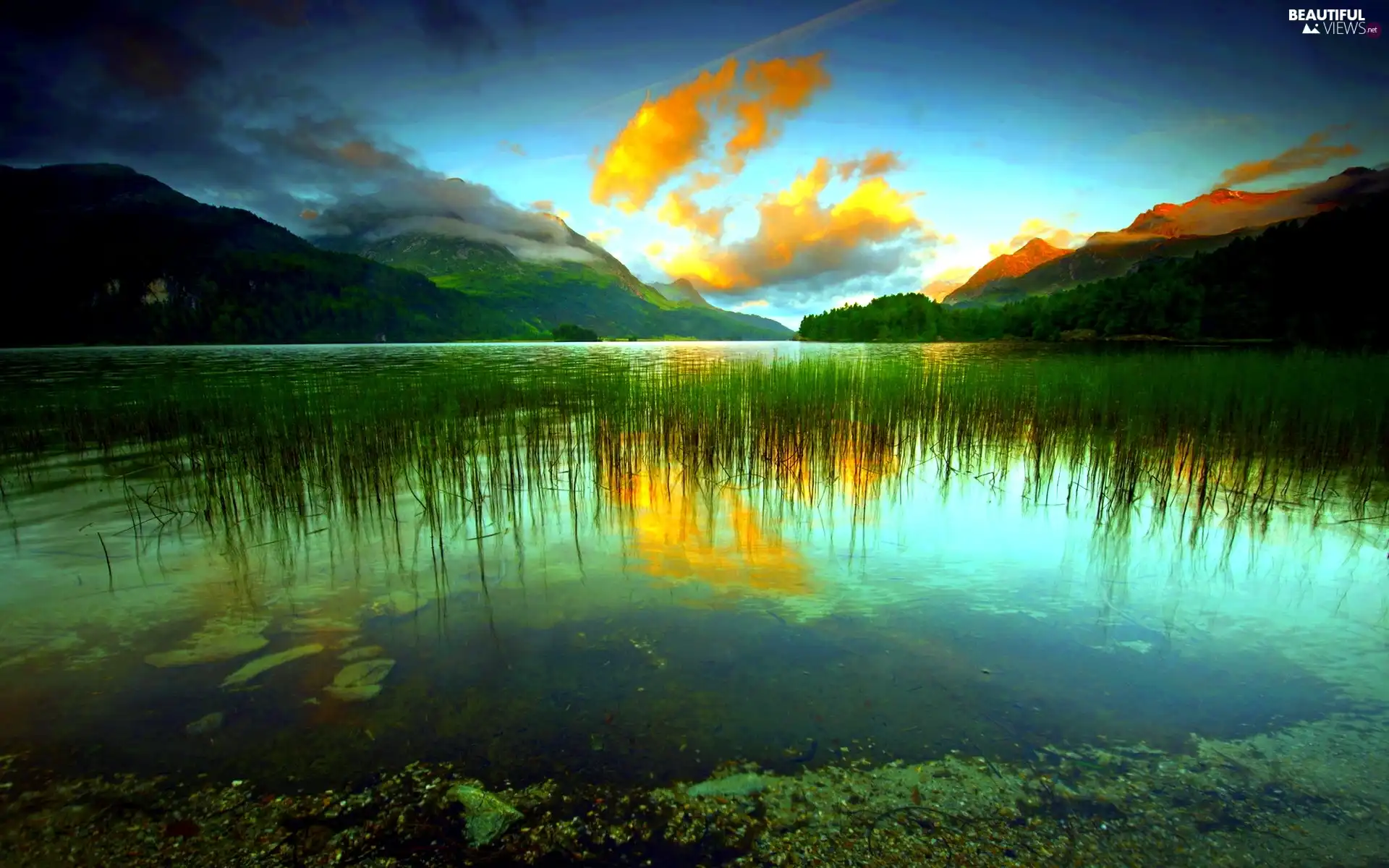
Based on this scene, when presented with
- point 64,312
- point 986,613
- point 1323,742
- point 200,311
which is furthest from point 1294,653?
point 64,312

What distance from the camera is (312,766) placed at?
2691 millimetres

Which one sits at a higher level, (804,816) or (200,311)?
(200,311)

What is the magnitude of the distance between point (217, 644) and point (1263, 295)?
82338 mm

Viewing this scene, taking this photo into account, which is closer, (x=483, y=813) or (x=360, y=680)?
(x=483, y=813)

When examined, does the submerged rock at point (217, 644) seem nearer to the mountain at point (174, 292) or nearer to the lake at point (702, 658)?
the lake at point (702, 658)

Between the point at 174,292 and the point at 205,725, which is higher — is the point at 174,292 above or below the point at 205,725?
above

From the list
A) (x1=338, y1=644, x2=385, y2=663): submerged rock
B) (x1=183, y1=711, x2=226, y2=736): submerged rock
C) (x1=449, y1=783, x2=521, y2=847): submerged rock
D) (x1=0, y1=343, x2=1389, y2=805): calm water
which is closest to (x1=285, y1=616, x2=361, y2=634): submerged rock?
(x1=0, y1=343, x2=1389, y2=805): calm water

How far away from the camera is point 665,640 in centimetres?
398

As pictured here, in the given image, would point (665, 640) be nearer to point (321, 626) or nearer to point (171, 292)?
point (321, 626)

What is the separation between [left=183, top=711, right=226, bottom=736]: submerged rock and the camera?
2.96 metres

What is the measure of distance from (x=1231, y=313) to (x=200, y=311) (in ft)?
644

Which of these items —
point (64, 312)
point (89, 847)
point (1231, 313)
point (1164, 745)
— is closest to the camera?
point (89, 847)

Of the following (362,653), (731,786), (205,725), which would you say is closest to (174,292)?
(362,653)

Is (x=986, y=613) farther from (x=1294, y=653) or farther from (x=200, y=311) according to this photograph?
(x=200, y=311)
